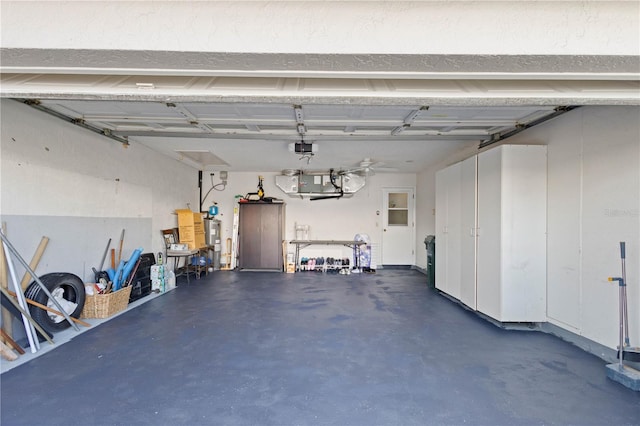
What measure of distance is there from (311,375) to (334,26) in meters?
2.34

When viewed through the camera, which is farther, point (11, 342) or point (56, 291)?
point (56, 291)

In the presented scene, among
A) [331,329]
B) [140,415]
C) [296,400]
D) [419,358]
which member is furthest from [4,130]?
[419,358]

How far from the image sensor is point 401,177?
273 inches

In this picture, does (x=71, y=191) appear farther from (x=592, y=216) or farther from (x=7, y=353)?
(x=592, y=216)

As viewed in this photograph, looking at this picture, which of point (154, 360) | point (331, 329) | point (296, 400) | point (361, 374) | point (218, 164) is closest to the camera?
point (296, 400)

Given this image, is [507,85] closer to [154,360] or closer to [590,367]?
[590,367]

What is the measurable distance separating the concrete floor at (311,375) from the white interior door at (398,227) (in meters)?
3.30

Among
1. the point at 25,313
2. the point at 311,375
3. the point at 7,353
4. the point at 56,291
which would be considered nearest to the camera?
the point at 311,375

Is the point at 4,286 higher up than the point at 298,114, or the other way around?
the point at 298,114

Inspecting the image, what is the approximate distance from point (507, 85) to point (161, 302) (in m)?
4.70

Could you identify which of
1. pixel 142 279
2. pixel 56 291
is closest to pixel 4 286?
pixel 56 291

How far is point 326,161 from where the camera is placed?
5.43m

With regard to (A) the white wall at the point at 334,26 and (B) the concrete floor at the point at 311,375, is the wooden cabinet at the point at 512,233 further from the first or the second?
(A) the white wall at the point at 334,26

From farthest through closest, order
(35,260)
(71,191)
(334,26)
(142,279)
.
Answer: (142,279) → (71,191) → (35,260) → (334,26)
